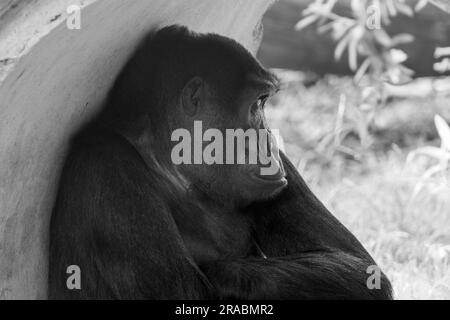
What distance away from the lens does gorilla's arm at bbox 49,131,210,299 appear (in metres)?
2.87

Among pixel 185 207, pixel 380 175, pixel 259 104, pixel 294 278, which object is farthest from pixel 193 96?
pixel 380 175

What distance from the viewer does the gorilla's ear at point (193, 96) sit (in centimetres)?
329

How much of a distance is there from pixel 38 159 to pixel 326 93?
6.28m

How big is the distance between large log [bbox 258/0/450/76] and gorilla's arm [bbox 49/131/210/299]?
643 centimetres

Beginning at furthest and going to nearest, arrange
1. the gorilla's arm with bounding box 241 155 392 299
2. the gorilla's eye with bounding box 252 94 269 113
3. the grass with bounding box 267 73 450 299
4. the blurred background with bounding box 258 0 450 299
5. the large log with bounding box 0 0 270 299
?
the blurred background with bounding box 258 0 450 299
the grass with bounding box 267 73 450 299
the gorilla's eye with bounding box 252 94 269 113
the gorilla's arm with bounding box 241 155 392 299
the large log with bounding box 0 0 270 299

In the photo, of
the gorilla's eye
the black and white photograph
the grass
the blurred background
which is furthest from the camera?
the blurred background

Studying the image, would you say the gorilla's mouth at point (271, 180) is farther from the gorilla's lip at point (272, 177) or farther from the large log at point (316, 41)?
the large log at point (316, 41)

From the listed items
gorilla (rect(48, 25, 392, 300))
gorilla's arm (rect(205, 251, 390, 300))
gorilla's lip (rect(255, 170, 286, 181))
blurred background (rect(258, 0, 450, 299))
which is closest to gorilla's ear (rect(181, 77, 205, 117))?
gorilla (rect(48, 25, 392, 300))

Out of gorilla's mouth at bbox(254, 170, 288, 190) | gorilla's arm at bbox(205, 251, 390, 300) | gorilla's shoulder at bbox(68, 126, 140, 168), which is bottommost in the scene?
gorilla's arm at bbox(205, 251, 390, 300)

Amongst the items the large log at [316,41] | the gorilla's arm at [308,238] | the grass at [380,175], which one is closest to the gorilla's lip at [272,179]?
the gorilla's arm at [308,238]

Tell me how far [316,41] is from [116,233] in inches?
272

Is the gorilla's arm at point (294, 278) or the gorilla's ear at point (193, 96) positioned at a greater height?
the gorilla's ear at point (193, 96)

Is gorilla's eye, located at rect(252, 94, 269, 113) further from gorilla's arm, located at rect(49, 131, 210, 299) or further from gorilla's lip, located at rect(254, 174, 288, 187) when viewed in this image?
gorilla's arm, located at rect(49, 131, 210, 299)
